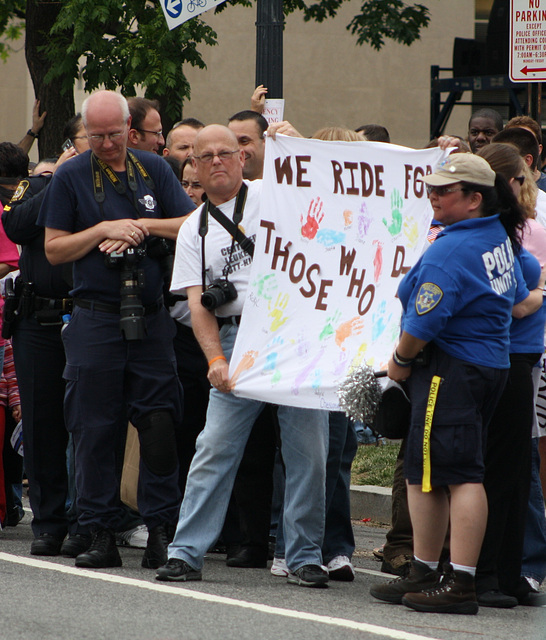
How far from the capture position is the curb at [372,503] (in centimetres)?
806

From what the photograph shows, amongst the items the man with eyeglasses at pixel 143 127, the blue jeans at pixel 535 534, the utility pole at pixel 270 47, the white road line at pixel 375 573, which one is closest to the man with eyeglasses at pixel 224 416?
the white road line at pixel 375 573

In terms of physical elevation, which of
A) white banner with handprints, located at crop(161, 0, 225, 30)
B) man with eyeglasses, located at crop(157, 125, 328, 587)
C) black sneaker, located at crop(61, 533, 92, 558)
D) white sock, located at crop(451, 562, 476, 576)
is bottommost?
black sneaker, located at crop(61, 533, 92, 558)

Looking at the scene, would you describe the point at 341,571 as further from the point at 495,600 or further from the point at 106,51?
the point at 106,51

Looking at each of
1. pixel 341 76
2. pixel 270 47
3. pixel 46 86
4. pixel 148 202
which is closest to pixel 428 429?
pixel 148 202

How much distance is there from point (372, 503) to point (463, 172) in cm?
364

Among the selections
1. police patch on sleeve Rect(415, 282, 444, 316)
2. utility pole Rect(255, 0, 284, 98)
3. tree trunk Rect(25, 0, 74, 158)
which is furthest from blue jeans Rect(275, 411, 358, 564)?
tree trunk Rect(25, 0, 74, 158)

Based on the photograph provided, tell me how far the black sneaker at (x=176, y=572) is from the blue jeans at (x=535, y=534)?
1522 mm

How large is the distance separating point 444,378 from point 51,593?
1.88 meters

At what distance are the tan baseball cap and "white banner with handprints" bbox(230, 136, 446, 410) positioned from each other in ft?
2.24

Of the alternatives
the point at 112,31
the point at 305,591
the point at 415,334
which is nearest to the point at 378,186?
the point at 415,334

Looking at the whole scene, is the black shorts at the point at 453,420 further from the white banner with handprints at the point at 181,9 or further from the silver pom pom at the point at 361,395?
the white banner with handprints at the point at 181,9

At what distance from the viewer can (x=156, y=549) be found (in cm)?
581

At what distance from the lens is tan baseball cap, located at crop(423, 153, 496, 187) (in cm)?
501

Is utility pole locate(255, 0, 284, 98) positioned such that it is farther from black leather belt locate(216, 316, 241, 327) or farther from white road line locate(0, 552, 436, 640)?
white road line locate(0, 552, 436, 640)
